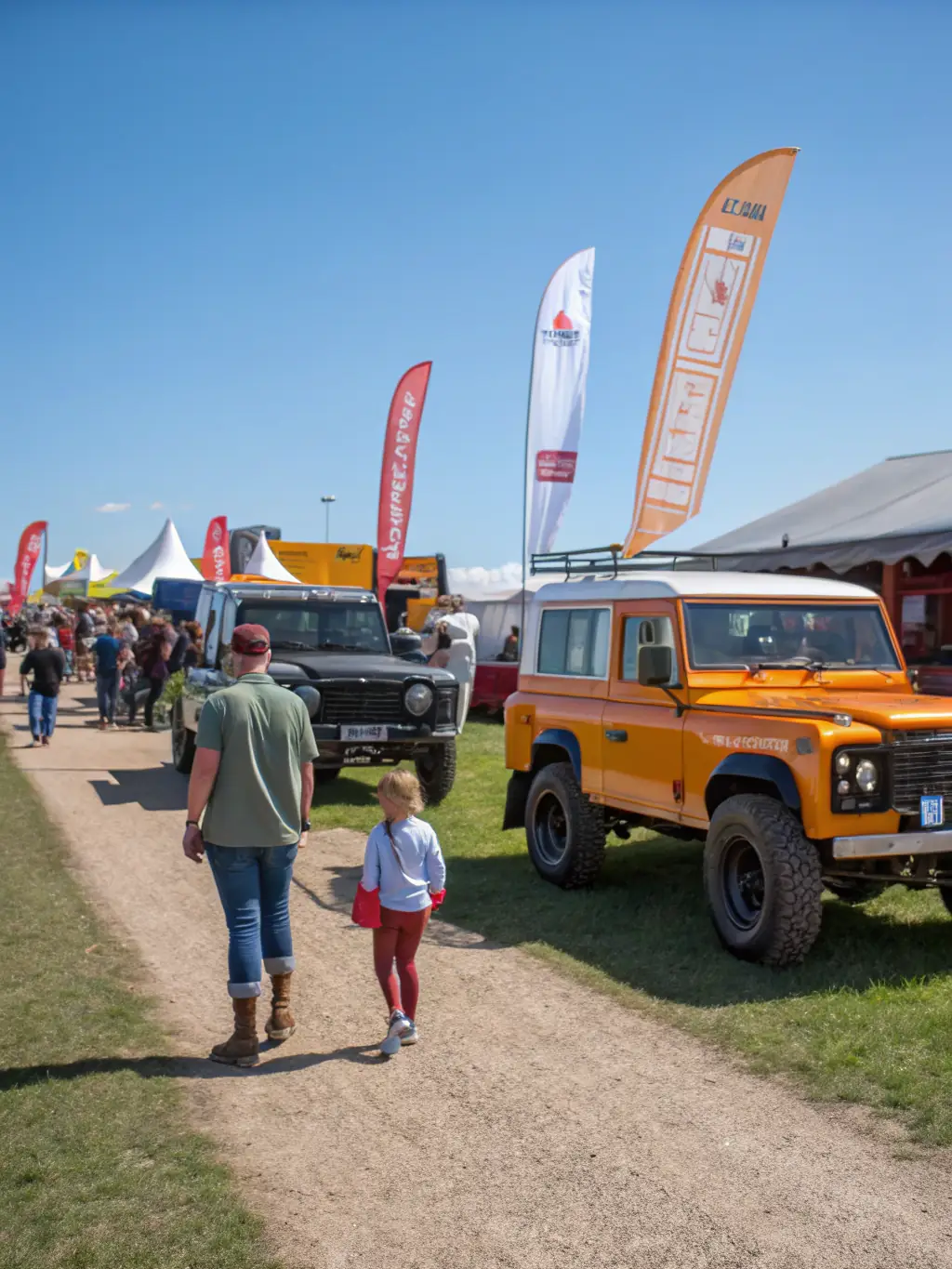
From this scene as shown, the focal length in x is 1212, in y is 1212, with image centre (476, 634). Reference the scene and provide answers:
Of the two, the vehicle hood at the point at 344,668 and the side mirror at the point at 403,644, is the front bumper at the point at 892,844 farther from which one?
the side mirror at the point at 403,644

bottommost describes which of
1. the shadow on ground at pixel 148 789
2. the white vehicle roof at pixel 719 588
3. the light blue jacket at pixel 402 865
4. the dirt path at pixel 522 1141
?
the dirt path at pixel 522 1141

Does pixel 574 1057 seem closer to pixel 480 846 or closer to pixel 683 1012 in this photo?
pixel 683 1012

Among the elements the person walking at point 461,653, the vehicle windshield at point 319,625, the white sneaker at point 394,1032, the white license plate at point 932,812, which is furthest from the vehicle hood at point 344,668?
the white license plate at point 932,812

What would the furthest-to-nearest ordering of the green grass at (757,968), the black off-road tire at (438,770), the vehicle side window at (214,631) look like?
1. the vehicle side window at (214,631)
2. the black off-road tire at (438,770)
3. the green grass at (757,968)

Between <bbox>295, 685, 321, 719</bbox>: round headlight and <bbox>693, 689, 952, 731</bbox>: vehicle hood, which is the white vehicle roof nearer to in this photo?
<bbox>693, 689, 952, 731</bbox>: vehicle hood

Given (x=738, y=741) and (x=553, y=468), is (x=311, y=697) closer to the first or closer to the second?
(x=738, y=741)

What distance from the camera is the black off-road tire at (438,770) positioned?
472 inches

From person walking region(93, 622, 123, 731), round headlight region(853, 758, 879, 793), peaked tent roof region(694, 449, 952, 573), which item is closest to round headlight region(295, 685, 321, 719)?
peaked tent roof region(694, 449, 952, 573)

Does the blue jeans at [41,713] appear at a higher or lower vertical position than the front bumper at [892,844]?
lower

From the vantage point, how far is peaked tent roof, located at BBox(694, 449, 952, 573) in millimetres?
13430

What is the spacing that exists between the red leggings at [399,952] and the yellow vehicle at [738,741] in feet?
6.27

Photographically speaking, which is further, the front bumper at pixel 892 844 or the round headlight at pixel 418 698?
the round headlight at pixel 418 698

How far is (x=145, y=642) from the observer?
19281 mm

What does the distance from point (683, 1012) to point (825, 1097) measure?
1095mm
